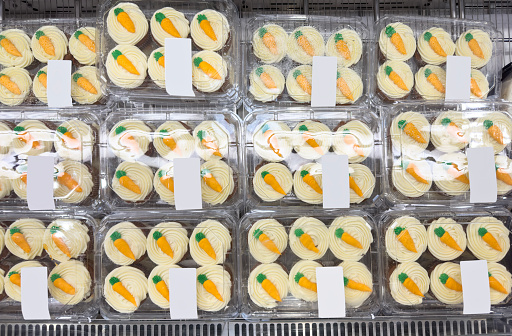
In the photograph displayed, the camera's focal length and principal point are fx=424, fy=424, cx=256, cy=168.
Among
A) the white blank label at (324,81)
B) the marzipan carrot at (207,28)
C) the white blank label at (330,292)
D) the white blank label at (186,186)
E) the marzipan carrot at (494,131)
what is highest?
the marzipan carrot at (207,28)

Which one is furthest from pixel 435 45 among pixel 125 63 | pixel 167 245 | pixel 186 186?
pixel 167 245

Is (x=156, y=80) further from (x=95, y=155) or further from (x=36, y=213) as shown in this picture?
(x=36, y=213)

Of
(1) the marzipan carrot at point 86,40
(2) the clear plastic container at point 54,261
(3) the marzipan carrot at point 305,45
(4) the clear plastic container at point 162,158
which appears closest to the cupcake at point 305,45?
(3) the marzipan carrot at point 305,45

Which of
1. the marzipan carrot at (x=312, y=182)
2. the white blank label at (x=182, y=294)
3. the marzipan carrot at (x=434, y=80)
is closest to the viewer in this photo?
the white blank label at (x=182, y=294)

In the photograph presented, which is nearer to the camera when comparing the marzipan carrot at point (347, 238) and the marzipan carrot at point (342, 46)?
the marzipan carrot at point (347, 238)

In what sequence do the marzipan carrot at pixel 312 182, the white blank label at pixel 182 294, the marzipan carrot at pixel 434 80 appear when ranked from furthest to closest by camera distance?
the marzipan carrot at pixel 434 80
the marzipan carrot at pixel 312 182
the white blank label at pixel 182 294

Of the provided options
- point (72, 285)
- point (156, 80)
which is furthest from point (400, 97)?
point (72, 285)

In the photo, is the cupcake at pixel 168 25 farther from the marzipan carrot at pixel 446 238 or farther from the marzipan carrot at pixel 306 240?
the marzipan carrot at pixel 446 238
